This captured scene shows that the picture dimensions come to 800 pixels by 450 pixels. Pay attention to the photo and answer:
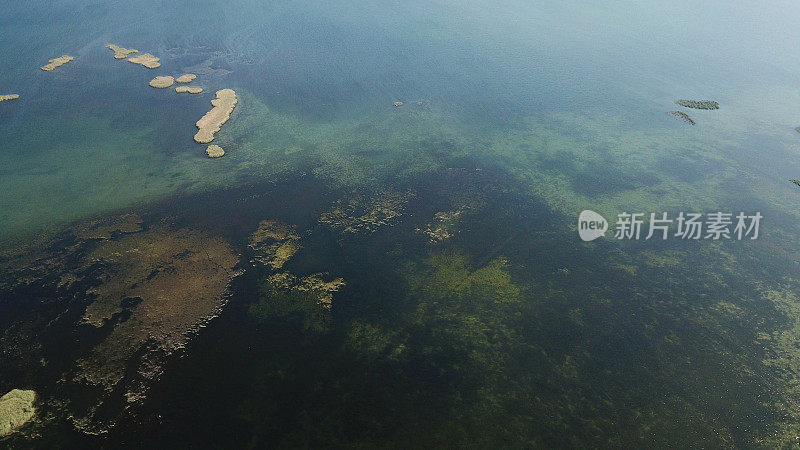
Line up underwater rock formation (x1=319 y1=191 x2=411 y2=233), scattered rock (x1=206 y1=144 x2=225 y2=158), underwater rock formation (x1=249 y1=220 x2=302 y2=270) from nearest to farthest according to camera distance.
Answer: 1. underwater rock formation (x1=249 y1=220 x2=302 y2=270)
2. underwater rock formation (x1=319 y1=191 x2=411 y2=233)
3. scattered rock (x1=206 y1=144 x2=225 y2=158)

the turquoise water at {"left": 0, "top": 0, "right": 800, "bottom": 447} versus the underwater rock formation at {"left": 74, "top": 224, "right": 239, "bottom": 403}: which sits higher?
the turquoise water at {"left": 0, "top": 0, "right": 800, "bottom": 447}

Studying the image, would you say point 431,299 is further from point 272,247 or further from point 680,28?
point 680,28

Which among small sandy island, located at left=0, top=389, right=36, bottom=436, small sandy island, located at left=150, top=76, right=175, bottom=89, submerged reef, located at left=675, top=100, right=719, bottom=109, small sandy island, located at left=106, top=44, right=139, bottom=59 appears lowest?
small sandy island, located at left=0, top=389, right=36, bottom=436

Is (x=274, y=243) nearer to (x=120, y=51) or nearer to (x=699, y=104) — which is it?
(x=120, y=51)

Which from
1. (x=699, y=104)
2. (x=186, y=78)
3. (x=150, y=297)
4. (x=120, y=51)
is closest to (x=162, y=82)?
(x=186, y=78)

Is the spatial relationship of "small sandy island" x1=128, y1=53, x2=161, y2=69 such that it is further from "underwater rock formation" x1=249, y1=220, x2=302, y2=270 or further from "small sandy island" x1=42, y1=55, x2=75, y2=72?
"underwater rock formation" x1=249, y1=220, x2=302, y2=270

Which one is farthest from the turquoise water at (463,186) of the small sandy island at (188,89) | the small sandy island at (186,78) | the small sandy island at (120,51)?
the small sandy island at (120,51)

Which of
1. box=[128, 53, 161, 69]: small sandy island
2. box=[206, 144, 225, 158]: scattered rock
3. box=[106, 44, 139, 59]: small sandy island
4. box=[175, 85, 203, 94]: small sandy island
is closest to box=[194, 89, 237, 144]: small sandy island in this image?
box=[206, 144, 225, 158]: scattered rock

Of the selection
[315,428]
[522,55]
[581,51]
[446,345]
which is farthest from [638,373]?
[581,51]
